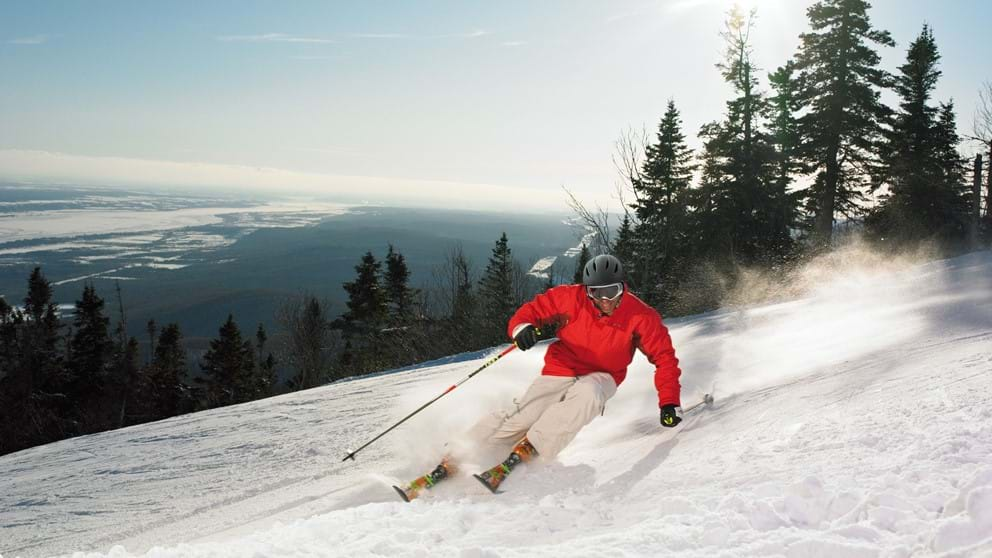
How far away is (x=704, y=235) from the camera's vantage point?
2647 centimetres

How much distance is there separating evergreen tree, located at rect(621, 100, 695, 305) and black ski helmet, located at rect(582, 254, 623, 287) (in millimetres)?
20789

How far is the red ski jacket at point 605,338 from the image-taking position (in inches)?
159

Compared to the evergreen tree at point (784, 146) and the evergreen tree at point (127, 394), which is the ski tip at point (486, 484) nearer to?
the evergreen tree at point (784, 146)

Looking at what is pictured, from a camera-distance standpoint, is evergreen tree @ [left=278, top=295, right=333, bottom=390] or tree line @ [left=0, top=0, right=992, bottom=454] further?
evergreen tree @ [left=278, top=295, right=333, bottom=390]

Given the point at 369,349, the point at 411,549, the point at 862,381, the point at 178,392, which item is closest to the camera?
the point at 411,549

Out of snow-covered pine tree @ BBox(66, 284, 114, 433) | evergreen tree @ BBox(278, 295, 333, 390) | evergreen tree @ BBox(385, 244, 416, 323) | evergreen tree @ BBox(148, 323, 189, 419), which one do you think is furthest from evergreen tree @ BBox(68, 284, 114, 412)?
evergreen tree @ BBox(385, 244, 416, 323)

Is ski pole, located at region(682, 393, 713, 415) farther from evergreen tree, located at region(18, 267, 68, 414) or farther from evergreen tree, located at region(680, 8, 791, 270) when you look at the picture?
evergreen tree, located at region(18, 267, 68, 414)

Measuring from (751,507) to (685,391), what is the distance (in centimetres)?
327

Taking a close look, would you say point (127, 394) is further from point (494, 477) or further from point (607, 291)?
point (607, 291)

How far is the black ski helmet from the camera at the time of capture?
4027 millimetres

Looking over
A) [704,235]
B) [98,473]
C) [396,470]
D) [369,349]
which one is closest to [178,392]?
[369,349]

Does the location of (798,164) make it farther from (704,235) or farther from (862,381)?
(862,381)

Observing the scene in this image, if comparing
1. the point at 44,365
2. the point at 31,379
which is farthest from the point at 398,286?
the point at 31,379

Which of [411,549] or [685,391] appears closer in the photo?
[411,549]
